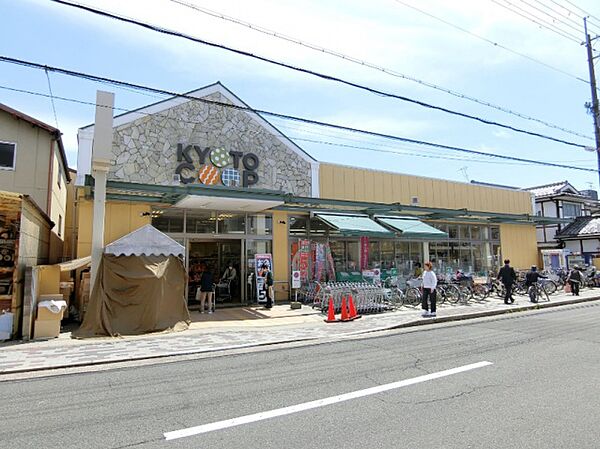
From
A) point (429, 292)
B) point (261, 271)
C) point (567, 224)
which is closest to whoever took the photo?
point (429, 292)

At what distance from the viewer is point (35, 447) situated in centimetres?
407

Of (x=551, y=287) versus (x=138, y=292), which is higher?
(x=138, y=292)

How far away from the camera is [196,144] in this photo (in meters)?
A: 15.3

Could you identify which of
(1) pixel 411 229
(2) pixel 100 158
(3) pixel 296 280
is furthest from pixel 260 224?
(2) pixel 100 158

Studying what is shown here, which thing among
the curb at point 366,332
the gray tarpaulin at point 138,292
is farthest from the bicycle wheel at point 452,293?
the gray tarpaulin at point 138,292

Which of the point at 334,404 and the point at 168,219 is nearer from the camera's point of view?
the point at 334,404

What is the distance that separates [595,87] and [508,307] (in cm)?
1411

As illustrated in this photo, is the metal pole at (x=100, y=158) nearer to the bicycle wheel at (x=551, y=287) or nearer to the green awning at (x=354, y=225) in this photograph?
the green awning at (x=354, y=225)

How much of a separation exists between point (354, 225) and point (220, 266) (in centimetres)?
574

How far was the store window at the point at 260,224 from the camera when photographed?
53.7 feet

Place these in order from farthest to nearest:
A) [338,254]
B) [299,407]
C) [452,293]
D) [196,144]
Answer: [338,254], [452,293], [196,144], [299,407]

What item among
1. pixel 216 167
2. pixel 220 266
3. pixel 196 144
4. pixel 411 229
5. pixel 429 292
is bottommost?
pixel 429 292

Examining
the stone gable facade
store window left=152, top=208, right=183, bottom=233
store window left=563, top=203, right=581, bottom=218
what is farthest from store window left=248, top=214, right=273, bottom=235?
store window left=563, top=203, right=581, bottom=218

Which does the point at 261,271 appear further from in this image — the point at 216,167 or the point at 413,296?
the point at 413,296
